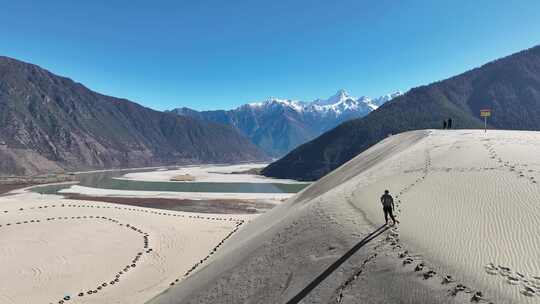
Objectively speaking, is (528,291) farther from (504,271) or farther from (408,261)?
(408,261)

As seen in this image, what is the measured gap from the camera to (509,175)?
38.8 feet

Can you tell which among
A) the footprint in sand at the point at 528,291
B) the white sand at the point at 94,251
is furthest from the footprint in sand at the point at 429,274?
the white sand at the point at 94,251

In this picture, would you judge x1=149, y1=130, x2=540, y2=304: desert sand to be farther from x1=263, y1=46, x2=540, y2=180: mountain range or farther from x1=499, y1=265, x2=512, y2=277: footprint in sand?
x1=263, y1=46, x2=540, y2=180: mountain range

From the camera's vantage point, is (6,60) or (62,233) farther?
(6,60)

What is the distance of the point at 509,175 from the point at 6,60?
716ft

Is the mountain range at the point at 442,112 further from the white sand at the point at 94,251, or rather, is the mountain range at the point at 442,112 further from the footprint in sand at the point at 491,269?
the footprint in sand at the point at 491,269

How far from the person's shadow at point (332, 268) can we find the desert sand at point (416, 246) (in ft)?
0.41

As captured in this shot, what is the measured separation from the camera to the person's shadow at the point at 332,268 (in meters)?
8.49

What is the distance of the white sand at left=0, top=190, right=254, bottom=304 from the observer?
16984mm

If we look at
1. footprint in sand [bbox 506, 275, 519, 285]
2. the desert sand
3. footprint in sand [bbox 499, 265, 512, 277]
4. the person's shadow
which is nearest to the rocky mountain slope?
the desert sand

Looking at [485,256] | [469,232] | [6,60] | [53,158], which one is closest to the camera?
[485,256]

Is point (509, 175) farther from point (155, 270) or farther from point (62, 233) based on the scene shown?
point (62, 233)

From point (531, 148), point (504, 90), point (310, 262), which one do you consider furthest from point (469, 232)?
point (504, 90)

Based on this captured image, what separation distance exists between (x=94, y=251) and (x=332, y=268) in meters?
19.2
